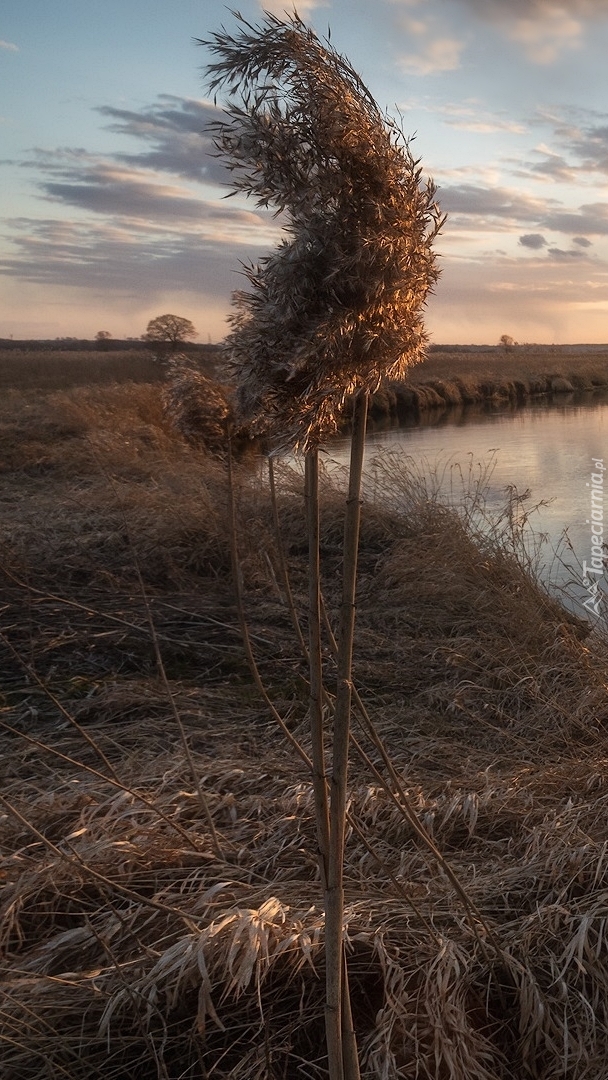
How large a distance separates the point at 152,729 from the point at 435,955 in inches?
78.2

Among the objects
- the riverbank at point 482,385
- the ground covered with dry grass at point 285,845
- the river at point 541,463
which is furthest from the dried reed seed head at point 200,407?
the riverbank at point 482,385

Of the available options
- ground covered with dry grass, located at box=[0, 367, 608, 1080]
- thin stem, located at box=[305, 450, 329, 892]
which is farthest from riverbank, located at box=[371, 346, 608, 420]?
thin stem, located at box=[305, 450, 329, 892]

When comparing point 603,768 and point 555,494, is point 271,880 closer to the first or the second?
point 603,768

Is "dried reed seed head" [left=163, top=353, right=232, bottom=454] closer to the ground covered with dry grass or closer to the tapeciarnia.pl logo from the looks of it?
the ground covered with dry grass

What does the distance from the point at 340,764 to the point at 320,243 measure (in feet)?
2.53

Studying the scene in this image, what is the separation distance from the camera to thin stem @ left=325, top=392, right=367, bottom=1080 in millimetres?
1231

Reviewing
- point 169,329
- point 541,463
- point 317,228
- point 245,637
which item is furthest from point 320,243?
point 169,329

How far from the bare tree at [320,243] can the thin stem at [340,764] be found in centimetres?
7

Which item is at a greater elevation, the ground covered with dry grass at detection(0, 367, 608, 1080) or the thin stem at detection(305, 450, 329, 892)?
the thin stem at detection(305, 450, 329, 892)

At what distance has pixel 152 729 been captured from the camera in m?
3.76

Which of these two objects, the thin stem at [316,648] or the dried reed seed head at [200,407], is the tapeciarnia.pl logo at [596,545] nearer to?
the dried reed seed head at [200,407]

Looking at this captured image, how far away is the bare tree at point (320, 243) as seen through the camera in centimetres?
112

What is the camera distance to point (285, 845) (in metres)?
2.62

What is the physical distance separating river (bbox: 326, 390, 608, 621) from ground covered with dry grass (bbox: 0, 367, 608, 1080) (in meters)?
1.15
